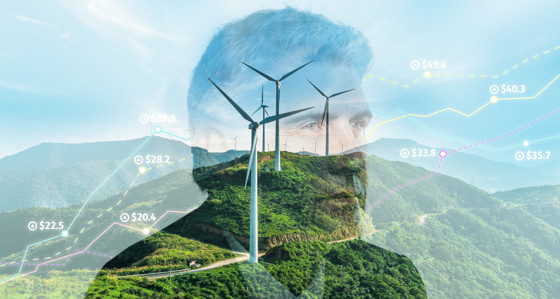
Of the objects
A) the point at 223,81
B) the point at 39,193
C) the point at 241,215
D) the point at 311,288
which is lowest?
the point at 39,193

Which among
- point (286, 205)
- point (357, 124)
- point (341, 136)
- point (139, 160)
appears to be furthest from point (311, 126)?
point (139, 160)

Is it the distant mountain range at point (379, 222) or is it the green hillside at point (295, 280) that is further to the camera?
the distant mountain range at point (379, 222)

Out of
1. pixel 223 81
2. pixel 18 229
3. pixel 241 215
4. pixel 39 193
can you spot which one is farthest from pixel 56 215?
pixel 39 193

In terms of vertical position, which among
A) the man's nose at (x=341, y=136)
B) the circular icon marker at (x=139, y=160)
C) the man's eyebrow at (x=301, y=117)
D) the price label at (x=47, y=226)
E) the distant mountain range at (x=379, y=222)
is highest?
the man's eyebrow at (x=301, y=117)

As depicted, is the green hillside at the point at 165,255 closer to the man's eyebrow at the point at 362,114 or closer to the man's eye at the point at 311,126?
the man's eye at the point at 311,126

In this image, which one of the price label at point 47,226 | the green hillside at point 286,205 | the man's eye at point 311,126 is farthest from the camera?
the man's eye at point 311,126

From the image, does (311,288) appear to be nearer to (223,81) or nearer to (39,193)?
(223,81)

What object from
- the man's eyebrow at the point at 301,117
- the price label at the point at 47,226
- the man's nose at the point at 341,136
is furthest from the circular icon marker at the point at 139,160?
the man's nose at the point at 341,136

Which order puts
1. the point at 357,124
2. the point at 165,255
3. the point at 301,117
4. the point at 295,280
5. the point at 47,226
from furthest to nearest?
the point at 357,124
the point at 301,117
the point at 165,255
the point at 47,226
the point at 295,280

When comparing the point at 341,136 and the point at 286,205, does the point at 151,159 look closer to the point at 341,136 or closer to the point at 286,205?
the point at 286,205

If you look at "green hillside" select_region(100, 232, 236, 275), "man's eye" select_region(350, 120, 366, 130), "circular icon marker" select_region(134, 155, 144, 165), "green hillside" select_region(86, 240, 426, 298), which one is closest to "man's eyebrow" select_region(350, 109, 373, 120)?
"man's eye" select_region(350, 120, 366, 130)

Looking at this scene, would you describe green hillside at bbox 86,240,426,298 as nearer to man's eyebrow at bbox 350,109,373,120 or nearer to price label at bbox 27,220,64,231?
price label at bbox 27,220,64,231
